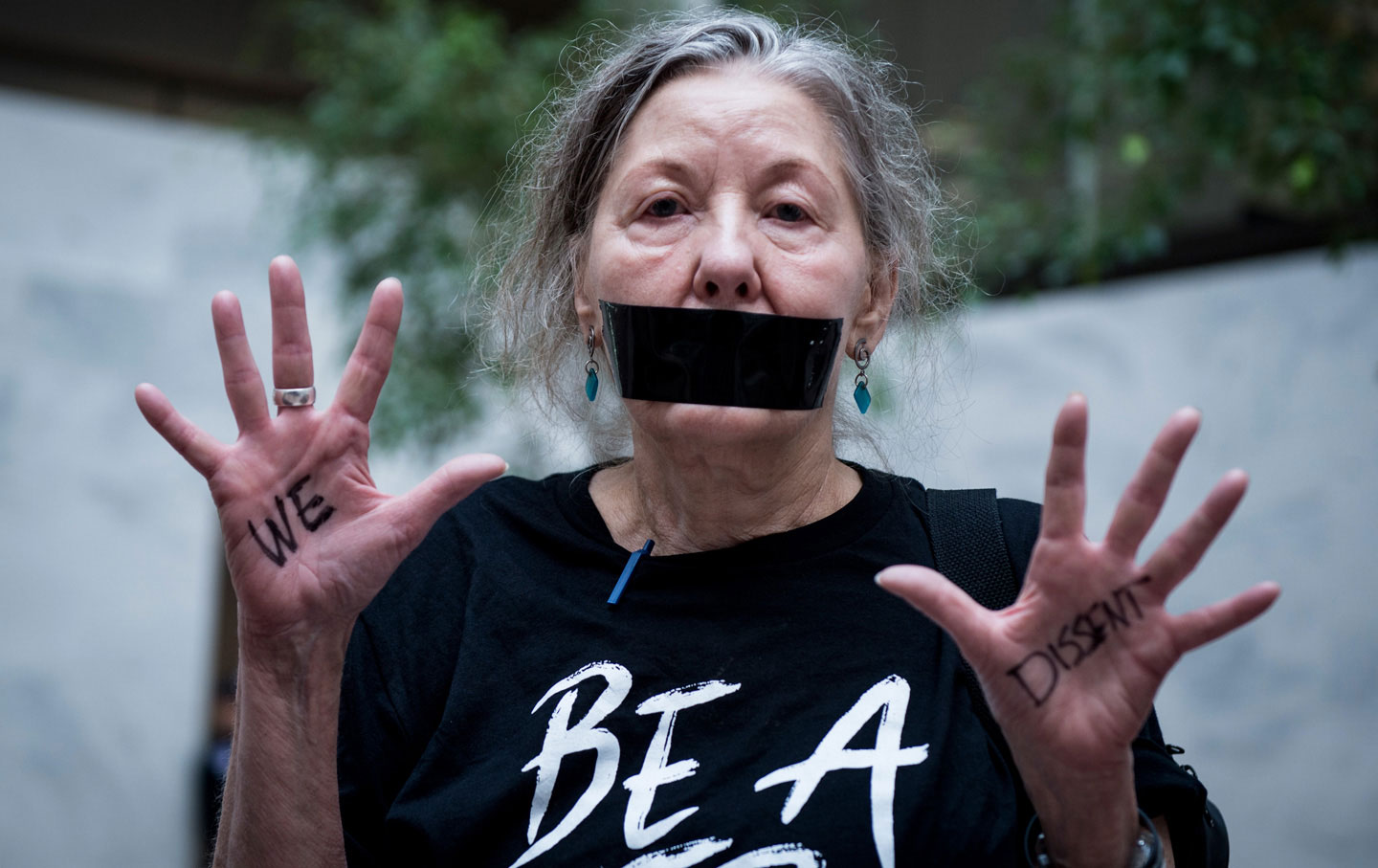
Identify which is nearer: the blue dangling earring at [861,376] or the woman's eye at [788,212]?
the woman's eye at [788,212]

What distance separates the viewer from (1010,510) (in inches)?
61.4

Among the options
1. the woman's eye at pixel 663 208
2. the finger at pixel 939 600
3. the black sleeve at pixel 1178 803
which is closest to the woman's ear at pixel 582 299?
the woman's eye at pixel 663 208

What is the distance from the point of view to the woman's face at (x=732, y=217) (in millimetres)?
1521

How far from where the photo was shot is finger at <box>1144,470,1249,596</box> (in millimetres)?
1100

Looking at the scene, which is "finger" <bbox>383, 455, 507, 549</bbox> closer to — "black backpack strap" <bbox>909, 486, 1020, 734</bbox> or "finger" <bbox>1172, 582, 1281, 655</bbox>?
"black backpack strap" <bbox>909, 486, 1020, 734</bbox>

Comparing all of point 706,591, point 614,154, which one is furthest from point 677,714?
point 614,154

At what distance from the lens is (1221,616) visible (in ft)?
3.64

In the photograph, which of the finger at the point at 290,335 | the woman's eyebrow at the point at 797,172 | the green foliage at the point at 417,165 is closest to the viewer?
the finger at the point at 290,335

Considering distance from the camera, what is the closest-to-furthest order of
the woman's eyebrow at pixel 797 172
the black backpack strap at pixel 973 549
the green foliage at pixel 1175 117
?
the black backpack strap at pixel 973 549 < the woman's eyebrow at pixel 797 172 < the green foliage at pixel 1175 117

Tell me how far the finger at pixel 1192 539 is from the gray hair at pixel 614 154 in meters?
0.71

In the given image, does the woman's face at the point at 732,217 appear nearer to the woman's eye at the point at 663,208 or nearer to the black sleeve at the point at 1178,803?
the woman's eye at the point at 663,208

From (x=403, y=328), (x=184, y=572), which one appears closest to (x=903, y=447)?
(x=403, y=328)

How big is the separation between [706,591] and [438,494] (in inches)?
15.8

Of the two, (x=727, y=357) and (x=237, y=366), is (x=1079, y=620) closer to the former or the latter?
(x=727, y=357)
